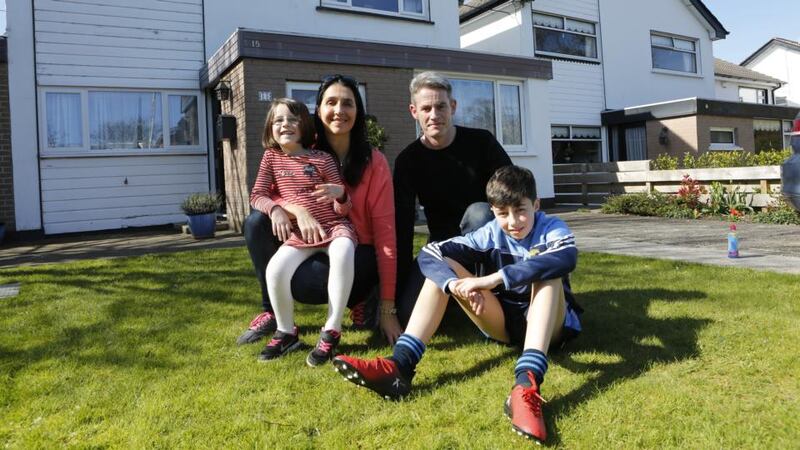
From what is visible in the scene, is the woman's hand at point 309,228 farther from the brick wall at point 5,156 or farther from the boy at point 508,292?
the brick wall at point 5,156

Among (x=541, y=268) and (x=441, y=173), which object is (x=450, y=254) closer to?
(x=541, y=268)

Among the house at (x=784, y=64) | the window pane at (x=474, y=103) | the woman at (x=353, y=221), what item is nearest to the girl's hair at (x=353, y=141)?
the woman at (x=353, y=221)

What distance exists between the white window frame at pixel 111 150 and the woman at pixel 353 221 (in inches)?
297

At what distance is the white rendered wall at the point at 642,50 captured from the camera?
16.0 metres

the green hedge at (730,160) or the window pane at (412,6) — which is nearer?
the green hedge at (730,160)

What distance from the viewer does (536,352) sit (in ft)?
6.75

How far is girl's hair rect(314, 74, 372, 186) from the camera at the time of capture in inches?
115

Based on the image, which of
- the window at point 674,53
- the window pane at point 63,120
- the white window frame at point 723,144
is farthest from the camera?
the window at point 674,53

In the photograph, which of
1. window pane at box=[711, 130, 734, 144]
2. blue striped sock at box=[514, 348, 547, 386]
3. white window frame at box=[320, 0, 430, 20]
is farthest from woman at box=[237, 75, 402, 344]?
window pane at box=[711, 130, 734, 144]

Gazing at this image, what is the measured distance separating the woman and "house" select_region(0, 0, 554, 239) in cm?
521

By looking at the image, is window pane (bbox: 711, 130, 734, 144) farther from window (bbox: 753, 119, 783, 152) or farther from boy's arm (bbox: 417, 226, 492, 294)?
boy's arm (bbox: 417, 226, 492, 294)

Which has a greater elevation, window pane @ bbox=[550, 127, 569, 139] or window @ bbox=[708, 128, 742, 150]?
Result: window pane @ bbox=[550, 127, 569, 139]

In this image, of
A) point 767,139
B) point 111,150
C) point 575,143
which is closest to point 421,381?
point 111,150

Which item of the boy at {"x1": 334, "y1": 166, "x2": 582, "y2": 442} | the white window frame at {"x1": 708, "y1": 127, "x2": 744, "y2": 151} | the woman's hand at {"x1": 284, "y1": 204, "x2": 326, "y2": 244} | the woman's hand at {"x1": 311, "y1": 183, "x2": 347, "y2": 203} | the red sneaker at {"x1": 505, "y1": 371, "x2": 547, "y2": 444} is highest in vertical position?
the white window frame at {"x1": 708, "y1": 127, "x2": 744, "y2": 151}
